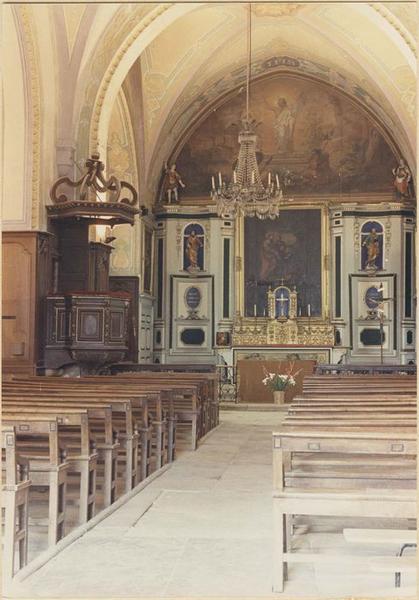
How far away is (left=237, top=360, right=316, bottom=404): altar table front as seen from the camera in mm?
20047

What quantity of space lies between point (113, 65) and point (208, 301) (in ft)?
25.4

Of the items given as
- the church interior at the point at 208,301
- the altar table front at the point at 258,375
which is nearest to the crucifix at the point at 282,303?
the church interior at the point at 208,301

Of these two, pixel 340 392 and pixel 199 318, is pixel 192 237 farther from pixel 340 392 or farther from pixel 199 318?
pixel 340 392

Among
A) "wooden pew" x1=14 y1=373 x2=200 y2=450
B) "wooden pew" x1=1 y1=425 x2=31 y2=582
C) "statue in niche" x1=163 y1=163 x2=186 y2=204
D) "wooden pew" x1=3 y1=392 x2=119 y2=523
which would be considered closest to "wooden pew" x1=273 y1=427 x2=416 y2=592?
"wooden pew" x1=1 y1=425 x2=31 y2=582

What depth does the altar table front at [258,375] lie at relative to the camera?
20.0 metres

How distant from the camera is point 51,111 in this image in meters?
15.3

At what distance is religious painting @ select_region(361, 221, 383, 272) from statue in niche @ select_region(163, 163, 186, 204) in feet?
15.8

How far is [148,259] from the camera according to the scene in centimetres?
2197

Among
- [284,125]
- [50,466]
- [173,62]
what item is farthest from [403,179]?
[50,466]

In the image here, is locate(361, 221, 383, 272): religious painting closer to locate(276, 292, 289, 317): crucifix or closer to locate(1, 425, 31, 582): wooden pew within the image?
locate(276, 292, 289, 317): crucifix

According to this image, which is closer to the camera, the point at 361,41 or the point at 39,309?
the point at 39,309

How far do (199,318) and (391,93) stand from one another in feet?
23.7

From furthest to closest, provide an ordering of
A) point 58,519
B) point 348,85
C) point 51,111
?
1. point 348,85
2. point 51,111
3. point 58,519

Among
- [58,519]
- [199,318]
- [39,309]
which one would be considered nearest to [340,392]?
[58,519]
